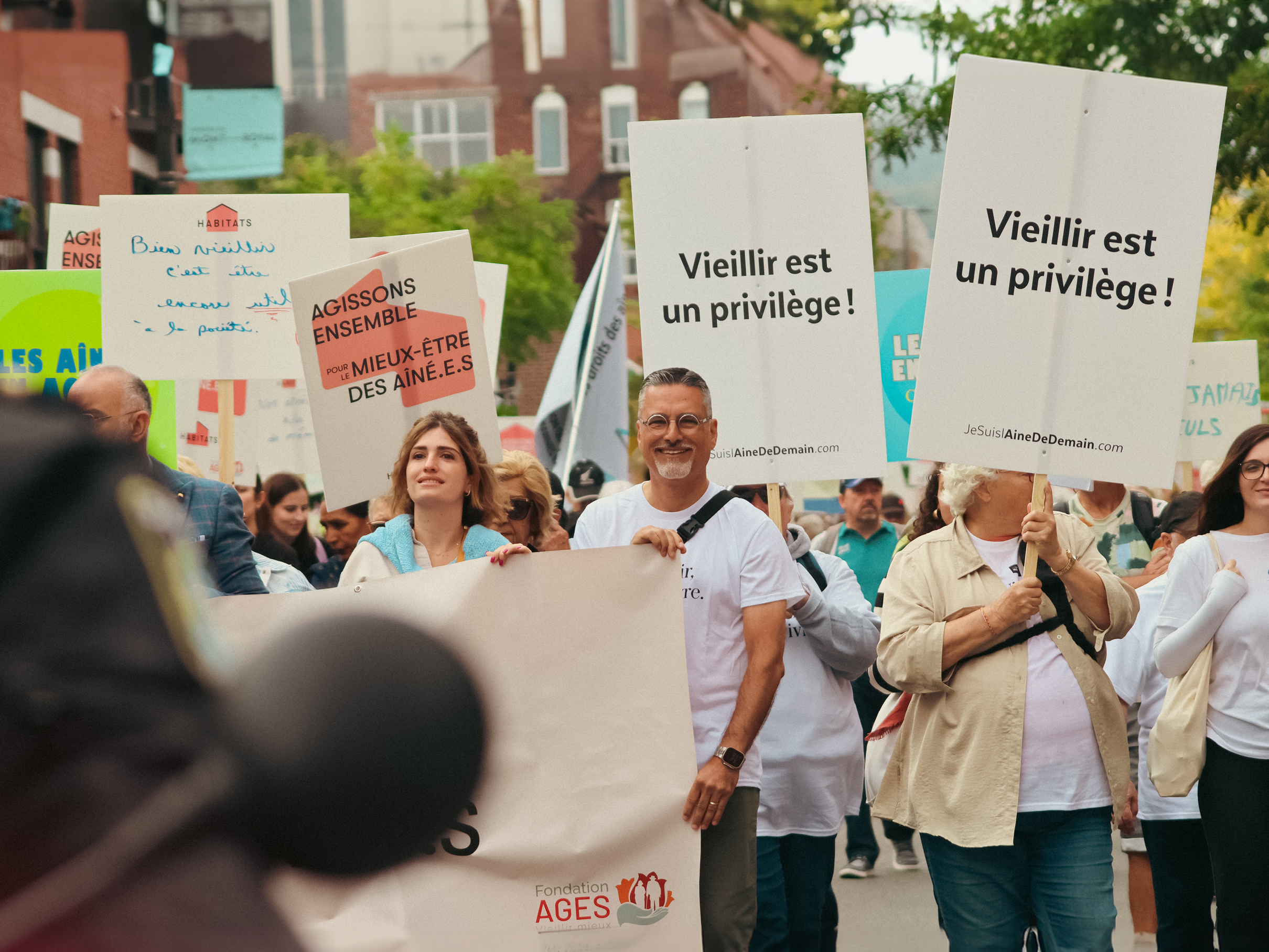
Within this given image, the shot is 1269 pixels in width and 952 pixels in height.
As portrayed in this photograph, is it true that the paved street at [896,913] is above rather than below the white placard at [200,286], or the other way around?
below

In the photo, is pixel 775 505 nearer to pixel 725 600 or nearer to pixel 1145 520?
pixel 725 600

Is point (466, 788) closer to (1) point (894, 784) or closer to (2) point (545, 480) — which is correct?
(1) point (894, 784)

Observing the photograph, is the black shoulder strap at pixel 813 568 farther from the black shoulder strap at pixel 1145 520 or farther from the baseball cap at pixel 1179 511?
the black shoulder strap at pixel 1145 520

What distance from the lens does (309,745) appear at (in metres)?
0.58

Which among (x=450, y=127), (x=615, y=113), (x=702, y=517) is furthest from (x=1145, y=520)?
(x=450, y=127)

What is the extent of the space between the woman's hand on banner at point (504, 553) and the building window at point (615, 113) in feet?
141

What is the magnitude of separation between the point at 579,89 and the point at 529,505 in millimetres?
42716

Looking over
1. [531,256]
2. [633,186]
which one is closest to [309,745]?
[633,186]

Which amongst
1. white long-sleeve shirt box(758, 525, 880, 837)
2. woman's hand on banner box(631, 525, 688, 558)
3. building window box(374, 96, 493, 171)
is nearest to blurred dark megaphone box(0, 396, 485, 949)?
woman's hand on banner box(631, 525, 688, 558)

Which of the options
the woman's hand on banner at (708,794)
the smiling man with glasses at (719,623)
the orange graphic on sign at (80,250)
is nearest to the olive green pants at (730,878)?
the smiling man with glasses at (719,623)

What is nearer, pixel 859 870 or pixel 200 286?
pixel 200 286

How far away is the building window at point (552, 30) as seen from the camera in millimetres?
46719

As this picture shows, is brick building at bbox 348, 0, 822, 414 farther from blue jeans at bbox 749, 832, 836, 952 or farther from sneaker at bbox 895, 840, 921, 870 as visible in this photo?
blue jeans at bbox 749, 832, 836, 952

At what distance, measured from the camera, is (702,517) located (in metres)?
4.66
